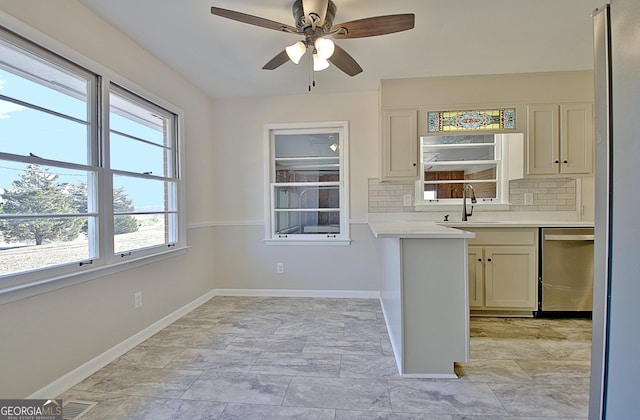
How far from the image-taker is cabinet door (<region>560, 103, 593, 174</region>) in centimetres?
298

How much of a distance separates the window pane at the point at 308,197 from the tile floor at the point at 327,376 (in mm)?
1406

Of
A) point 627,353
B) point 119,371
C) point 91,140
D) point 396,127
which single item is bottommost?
point 119,371

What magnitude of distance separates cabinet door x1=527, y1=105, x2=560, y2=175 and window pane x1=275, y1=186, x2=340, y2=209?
6.82ft

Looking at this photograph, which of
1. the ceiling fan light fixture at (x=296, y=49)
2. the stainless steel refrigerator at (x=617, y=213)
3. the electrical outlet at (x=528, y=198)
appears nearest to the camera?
the stainless steel refrigerator at (x=617, y=213)

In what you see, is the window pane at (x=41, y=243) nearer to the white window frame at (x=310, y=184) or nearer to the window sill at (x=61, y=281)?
the window sill at (x=61, y=281)

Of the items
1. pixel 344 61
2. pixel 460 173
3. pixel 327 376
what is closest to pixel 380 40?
pixel 344 61

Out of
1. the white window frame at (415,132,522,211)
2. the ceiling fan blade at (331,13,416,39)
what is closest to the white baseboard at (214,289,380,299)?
the white window frame at (415,132,522,211)

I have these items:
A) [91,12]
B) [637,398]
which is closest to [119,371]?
[91,12]

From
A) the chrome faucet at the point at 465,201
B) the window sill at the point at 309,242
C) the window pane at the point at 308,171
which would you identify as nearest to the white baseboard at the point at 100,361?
the window sill at the point at 309,242

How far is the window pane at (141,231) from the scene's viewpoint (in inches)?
89.0

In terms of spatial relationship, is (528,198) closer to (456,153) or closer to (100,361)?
(456,153)

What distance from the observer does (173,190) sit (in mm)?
2930

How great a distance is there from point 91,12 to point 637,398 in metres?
3.31

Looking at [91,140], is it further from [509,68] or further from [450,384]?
[509,68]
